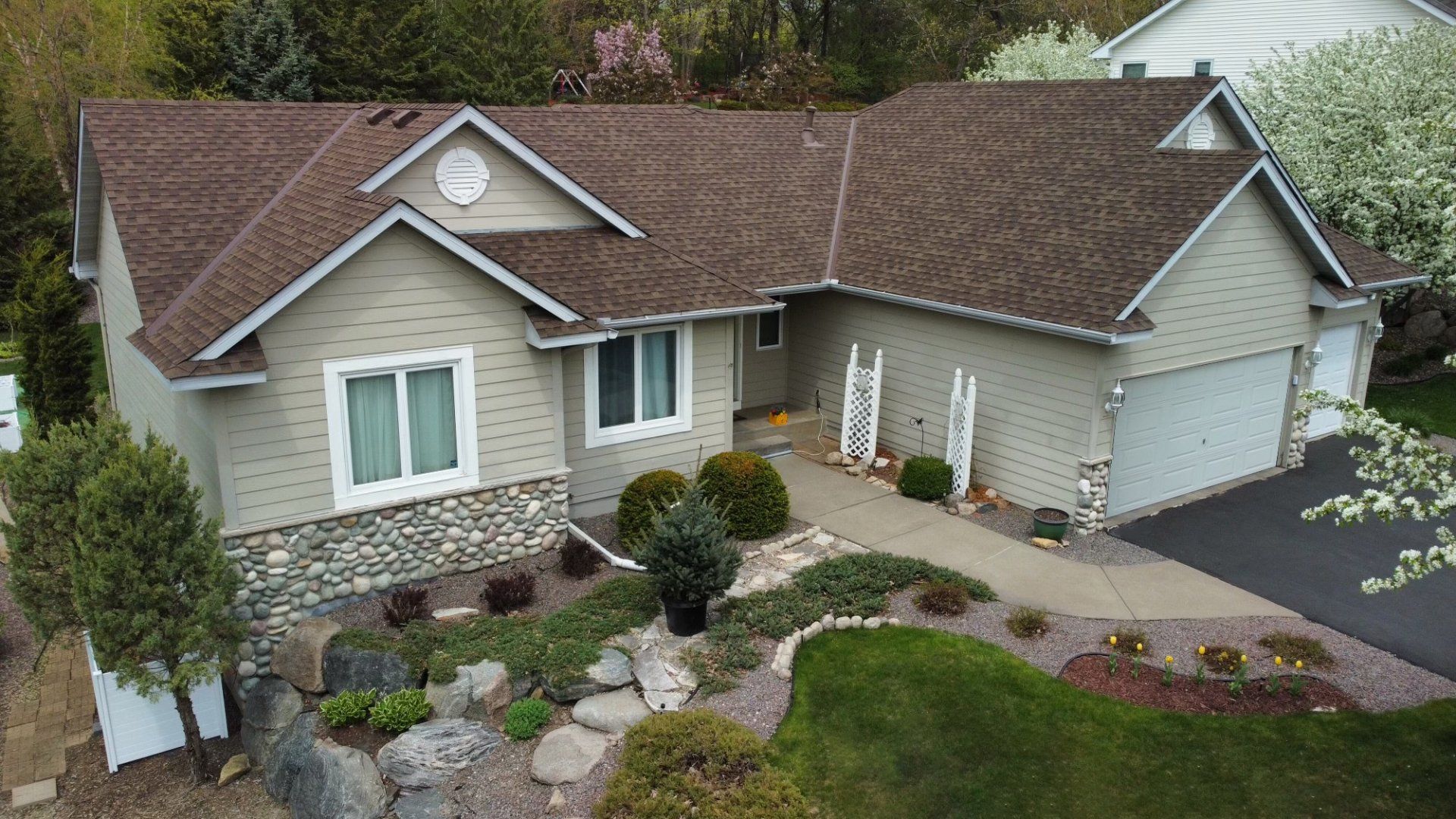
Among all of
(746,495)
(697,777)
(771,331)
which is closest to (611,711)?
(697,777)

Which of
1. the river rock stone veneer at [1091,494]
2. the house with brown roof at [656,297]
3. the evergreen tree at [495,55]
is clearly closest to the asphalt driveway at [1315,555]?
the river rock stone veneer at [1091,494]

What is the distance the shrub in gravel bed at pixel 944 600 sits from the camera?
12.2 metres

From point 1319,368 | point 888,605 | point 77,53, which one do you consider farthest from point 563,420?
point 77,53

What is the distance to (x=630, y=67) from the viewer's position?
43.3m

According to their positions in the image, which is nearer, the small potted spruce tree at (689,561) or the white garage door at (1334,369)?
the small potted spruce tree at (689,561)

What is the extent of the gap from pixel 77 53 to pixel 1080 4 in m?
48.5

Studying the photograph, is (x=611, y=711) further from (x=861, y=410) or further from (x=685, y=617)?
(x=861, y=410)

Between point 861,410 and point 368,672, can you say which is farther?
point 861,410

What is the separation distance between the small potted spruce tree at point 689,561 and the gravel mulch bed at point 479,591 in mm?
1596

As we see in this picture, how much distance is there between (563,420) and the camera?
1355 cm

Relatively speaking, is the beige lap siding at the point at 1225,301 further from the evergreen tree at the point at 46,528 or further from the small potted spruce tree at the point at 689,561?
the evergreen tree at the point at 46,528

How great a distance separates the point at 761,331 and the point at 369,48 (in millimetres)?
25607

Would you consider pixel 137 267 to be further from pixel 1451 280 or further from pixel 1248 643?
pixel 1451 280

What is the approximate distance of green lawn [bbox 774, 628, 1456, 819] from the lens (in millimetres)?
9055
